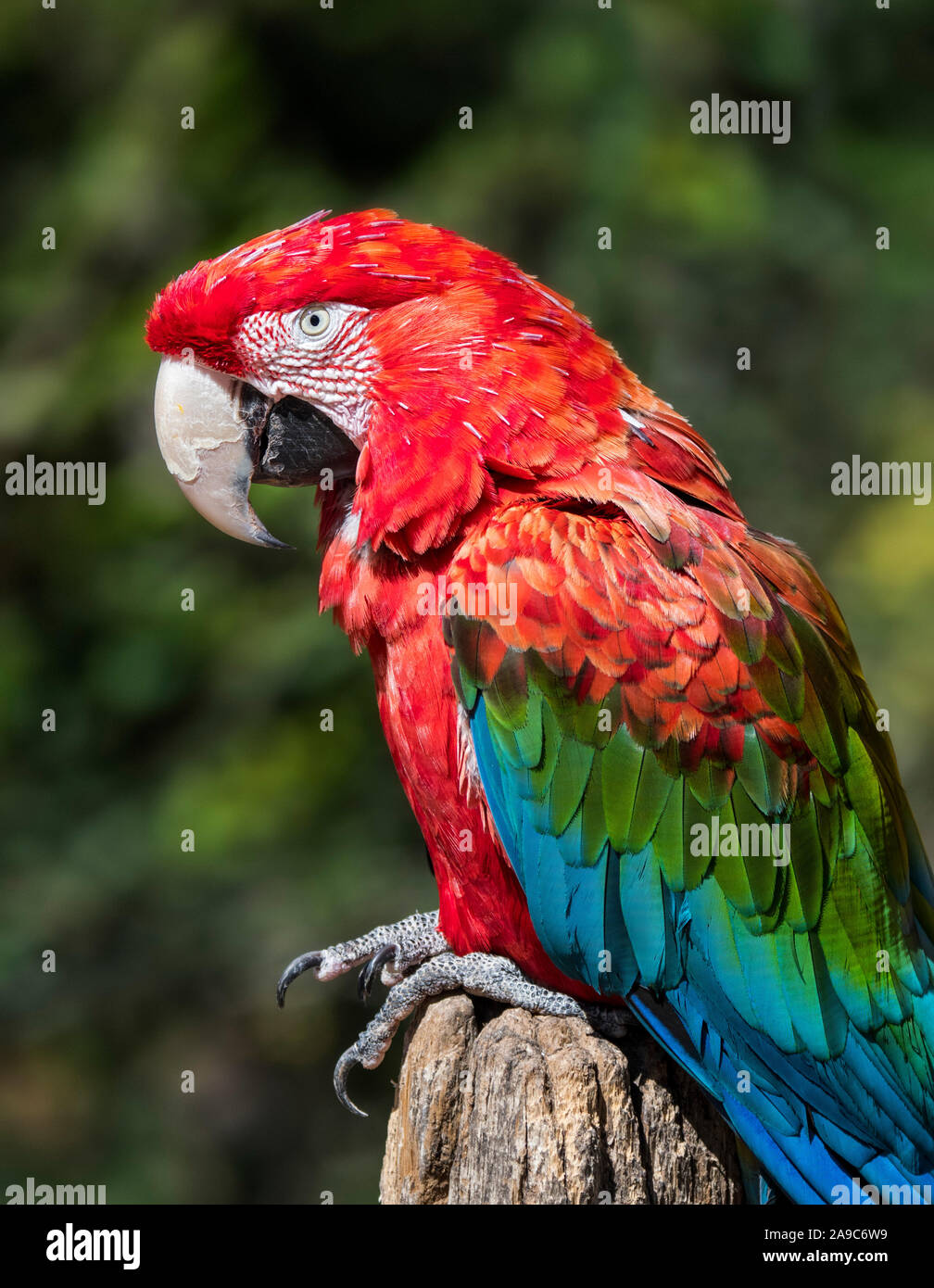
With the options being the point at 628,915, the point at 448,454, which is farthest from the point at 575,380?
the point at 628,915

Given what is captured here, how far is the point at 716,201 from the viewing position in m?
3.76

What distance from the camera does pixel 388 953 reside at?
7.41ft

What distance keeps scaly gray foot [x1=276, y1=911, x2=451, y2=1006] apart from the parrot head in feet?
2.45

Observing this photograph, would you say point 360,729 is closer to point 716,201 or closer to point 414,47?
point 716,201

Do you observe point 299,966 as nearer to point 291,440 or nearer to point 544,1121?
point 544,1121

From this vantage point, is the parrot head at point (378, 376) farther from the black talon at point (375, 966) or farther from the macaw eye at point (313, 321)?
the black talon at point (375, 966)

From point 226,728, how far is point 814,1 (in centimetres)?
316

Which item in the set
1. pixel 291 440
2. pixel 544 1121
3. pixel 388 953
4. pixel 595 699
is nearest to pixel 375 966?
pixel 388 953

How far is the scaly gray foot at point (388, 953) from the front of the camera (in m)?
2.26

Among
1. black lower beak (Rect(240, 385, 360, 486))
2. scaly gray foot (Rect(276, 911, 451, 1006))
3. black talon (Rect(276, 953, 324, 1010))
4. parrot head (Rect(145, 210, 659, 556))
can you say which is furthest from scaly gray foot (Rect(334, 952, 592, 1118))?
black lower beak (Rect(240, 385, 360, 486))

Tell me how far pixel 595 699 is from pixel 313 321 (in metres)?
0.81

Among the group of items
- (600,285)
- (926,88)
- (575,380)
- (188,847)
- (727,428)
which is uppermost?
(926,88)

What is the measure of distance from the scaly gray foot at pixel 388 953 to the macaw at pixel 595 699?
4.9 inches

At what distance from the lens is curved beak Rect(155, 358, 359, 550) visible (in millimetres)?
2164
